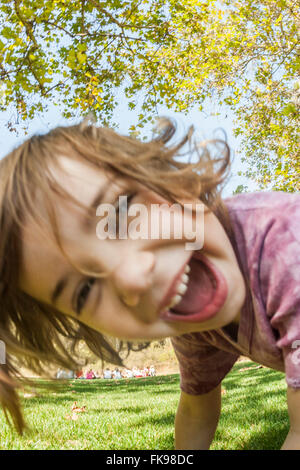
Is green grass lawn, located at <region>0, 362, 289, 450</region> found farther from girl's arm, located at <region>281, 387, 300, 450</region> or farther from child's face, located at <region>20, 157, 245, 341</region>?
girl's arm, located at <region>281, 387, 300, 450</region>

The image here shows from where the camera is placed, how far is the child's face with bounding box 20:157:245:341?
134cm

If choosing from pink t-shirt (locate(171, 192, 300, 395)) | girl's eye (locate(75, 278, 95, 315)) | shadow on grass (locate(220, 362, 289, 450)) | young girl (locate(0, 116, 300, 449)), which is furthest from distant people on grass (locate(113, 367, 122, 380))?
girl's eye (locate(75, 278, 95, 315))

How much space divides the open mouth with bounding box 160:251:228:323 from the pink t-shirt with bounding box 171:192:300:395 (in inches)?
7.3

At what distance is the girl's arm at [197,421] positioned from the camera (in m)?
2.34

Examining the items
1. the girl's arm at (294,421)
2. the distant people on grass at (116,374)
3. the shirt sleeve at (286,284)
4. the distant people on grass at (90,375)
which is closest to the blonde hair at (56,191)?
the shirt sleeve at (286,284)

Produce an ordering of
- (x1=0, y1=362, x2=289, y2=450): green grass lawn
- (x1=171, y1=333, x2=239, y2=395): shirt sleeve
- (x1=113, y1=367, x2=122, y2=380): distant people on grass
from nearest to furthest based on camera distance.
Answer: (x1=171, y1=333, x2=239, y2=395): shirt sleeve, (x1=0, y1=362, x2=289, y2=450): green grass lawn, (x1=113, y1=367, x2=122, y2=380): distant people on grass

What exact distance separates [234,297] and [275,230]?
28cm

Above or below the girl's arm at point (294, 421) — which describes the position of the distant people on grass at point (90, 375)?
below

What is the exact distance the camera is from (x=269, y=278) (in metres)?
1.61

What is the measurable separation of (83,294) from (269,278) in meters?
0.64

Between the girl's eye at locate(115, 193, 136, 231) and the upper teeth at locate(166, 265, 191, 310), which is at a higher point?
the girl's eye at locate(115, 193, 136, 231)

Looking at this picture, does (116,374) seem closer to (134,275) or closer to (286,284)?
(286,284)

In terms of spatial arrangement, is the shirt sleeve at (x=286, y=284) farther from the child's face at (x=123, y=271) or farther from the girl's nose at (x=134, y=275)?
the girl's nose at (x=134, y=275)

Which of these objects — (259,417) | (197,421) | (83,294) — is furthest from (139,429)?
(83,294)
